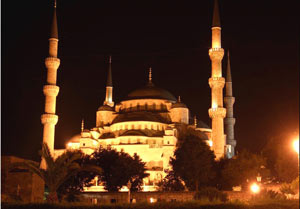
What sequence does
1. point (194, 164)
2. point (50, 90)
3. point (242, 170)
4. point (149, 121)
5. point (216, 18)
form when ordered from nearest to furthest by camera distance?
point (194, 164) → point (242, 170) → point (50, 90) → point (216, 18) → point (149, 121)

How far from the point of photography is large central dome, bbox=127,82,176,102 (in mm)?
52406

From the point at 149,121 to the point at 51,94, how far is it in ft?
30.9

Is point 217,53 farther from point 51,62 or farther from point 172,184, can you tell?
point 51,62

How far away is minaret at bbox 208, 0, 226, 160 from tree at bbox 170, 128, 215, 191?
454 cm

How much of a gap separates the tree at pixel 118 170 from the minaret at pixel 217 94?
678cm

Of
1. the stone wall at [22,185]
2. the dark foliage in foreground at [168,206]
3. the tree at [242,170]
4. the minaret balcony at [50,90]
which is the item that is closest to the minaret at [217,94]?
the tree at [242,170]

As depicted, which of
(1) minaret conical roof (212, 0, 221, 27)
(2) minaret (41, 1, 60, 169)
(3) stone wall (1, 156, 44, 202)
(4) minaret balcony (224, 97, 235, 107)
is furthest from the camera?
(4) minaret balcony (224, 97, 235, 107)

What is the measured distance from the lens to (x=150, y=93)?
52.8 metres

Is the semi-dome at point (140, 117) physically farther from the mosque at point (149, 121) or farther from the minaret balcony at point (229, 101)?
the minaret balcony at point (229, 101)

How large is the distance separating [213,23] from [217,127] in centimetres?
828

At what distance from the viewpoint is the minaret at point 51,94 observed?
41.0 m

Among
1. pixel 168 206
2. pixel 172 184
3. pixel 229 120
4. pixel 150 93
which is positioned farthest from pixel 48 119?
pixel 168 206

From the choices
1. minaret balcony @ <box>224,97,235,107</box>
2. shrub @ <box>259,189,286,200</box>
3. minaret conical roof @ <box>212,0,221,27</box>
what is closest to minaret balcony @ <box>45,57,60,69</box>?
minaret conical roof @ <box>212,0,221,27</box>

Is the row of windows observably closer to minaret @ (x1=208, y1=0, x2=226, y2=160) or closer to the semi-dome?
the semi-dome
